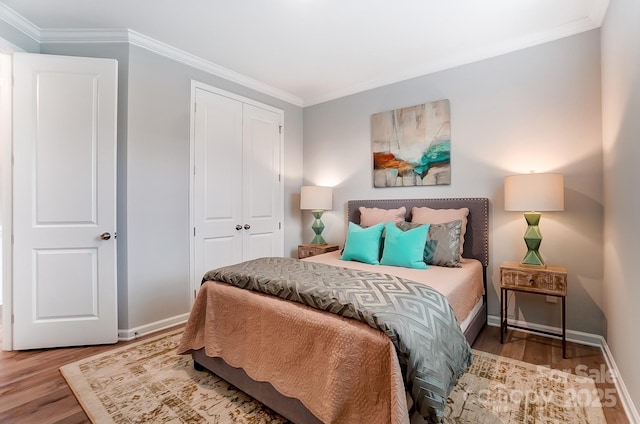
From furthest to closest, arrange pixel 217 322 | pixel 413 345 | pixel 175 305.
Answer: pixel 175 305
pixel 217 322
pixel 413 345

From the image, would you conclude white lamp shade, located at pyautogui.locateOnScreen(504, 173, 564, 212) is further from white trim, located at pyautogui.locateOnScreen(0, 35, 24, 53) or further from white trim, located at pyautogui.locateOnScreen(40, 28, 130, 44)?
white trim, located at pyautogui.locateOnScreen(0, 35, 24, 53)

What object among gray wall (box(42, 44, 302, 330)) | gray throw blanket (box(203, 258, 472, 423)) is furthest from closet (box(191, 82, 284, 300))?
gray throw blanket (box(203, 258, 472, 423))

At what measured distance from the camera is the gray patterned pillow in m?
2.59

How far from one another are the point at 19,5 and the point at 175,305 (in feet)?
8.90

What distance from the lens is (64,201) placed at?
A: 2.52m

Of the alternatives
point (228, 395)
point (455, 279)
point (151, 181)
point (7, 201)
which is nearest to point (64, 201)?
point (7, 201)

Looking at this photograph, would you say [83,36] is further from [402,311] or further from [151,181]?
[402,311]

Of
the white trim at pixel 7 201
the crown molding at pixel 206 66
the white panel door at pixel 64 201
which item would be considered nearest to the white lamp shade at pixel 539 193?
the crown molding at pixel 206 66

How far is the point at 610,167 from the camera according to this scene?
7.18ft

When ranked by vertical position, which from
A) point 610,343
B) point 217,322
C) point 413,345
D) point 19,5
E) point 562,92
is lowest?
point 610,343

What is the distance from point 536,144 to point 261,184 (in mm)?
2914

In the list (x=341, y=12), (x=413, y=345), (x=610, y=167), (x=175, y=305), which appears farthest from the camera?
(x=175, y=305)

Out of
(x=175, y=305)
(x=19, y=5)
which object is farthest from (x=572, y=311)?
(x=19, y=5)

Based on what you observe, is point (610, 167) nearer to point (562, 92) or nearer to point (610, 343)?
point (562, 92)
